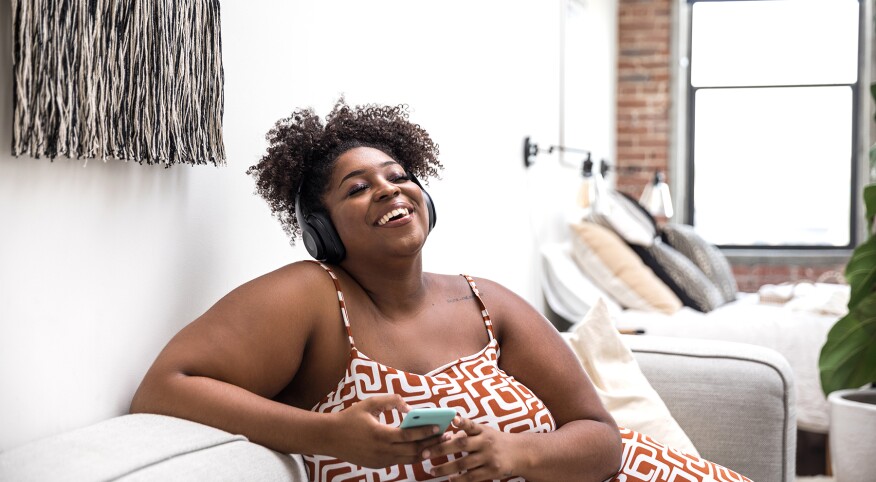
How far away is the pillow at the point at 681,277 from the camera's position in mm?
4125

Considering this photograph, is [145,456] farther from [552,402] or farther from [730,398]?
[730,398]

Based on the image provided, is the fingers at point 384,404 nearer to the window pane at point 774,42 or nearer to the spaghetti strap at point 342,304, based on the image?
the spaghetti strap at point 342,304

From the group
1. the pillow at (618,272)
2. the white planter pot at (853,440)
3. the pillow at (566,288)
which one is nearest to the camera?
the white planter pot at (853,440)

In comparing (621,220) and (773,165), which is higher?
(773,165)

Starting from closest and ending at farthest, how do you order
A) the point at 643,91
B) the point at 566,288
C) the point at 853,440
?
1. the point at 853,440
2. the point at 566,288
3. the point at 643,91

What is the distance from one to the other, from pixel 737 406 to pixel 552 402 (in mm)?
780

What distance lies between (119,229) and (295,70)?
0.66 meters

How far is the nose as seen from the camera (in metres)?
1.53

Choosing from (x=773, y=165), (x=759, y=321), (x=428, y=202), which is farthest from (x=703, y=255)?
(x=428, y=202)

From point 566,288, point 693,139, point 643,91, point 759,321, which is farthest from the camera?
point 693,139

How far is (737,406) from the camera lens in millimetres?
2219

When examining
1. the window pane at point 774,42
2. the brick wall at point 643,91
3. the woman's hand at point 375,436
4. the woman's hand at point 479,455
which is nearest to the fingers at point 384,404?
the woman's hand at point 375,436

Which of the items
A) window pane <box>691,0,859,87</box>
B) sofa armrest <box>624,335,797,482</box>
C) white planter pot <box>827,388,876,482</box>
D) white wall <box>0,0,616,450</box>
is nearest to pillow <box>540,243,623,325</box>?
white wall <box>0,0,616,450</box>

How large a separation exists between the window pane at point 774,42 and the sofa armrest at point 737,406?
4.57m
